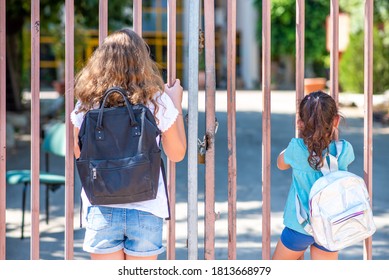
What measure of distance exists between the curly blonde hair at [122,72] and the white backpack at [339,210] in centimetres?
92

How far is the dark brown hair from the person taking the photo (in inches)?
148

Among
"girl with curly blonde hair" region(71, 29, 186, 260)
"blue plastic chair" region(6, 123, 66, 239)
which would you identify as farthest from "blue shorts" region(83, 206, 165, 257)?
"blue plastic chair" region(6, 123, 66, 239)

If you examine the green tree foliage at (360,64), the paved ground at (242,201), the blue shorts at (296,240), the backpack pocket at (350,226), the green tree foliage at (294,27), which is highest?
the green tree foliage at (294,27)

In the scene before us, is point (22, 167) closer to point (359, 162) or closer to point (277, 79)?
point (359, 162)

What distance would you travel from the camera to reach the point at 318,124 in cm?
377

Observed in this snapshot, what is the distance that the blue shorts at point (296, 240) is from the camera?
3861 mm

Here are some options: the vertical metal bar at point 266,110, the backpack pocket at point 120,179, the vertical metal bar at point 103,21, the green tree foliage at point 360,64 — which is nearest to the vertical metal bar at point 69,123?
the vertical metal bar at point 103,21

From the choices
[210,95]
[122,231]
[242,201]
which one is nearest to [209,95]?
[210,95]

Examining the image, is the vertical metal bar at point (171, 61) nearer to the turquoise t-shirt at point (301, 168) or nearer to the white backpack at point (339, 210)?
the turquoise t-shirt at point (301, 168)

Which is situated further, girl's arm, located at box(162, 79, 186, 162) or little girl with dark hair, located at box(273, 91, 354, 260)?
little girl with dark hair, located at box(273, 91, 354, 260)

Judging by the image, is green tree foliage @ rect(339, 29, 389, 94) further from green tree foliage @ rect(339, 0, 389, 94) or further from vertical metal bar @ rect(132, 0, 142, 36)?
vertical metal bar @ rect(132, 0, 142, 36)
